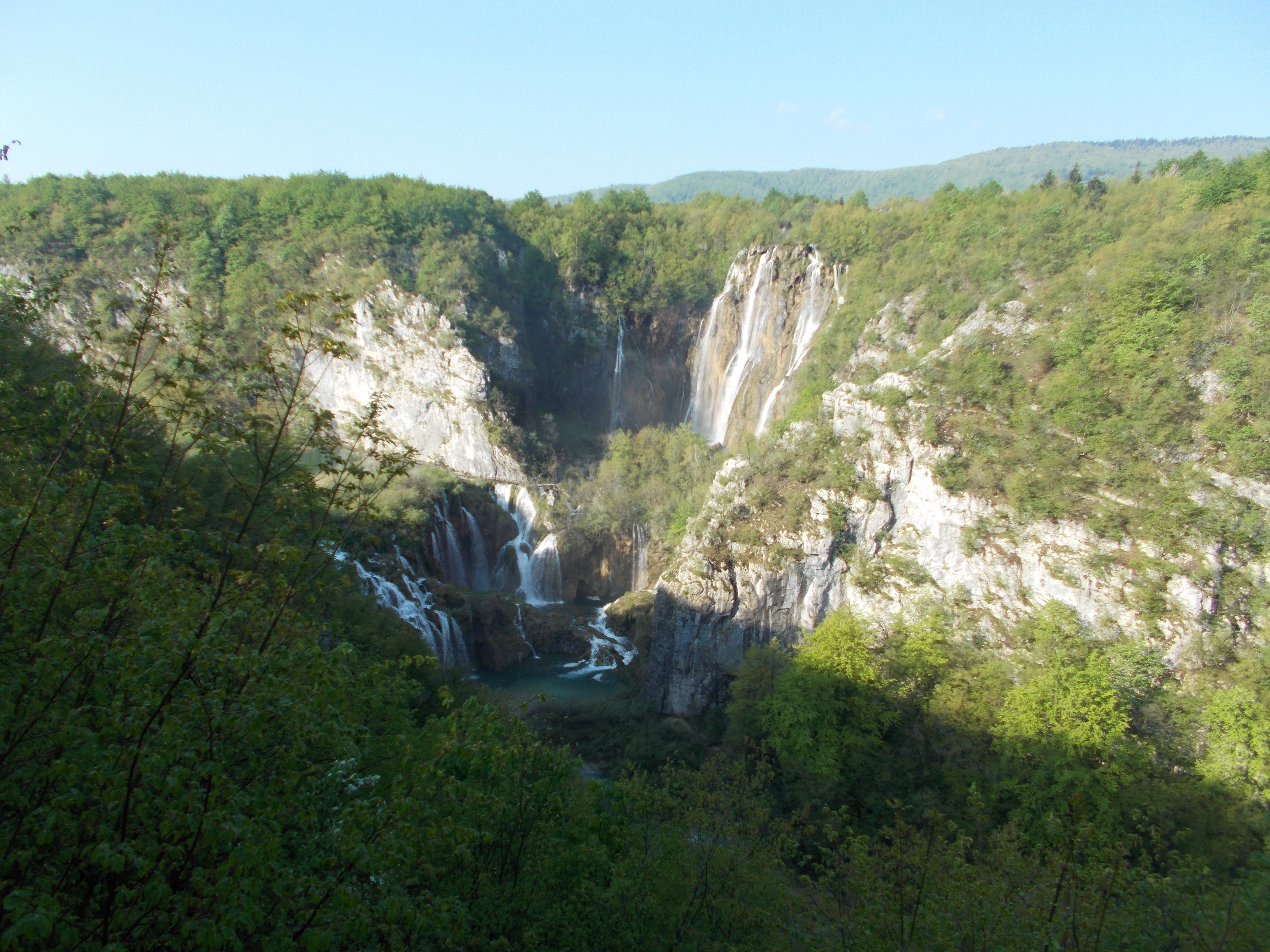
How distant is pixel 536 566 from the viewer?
1377 inches

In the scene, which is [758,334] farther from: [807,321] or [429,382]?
[429,382]

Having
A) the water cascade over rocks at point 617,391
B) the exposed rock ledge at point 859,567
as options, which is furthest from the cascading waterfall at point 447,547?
the water cascade over rocks at point 617,391

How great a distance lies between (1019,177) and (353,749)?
127 meters

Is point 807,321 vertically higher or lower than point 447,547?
higher

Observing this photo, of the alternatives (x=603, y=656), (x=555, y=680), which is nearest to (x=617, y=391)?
(x=603, y=656)

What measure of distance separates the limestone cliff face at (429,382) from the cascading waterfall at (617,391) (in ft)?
30.9

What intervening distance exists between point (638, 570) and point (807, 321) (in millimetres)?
17184

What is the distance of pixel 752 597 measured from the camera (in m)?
22.2

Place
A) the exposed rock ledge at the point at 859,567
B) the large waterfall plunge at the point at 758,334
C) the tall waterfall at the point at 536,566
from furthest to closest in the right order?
the large waterfall plunge at the point at 758,334
the tall waterfall at the point at 536,566
the exposed rock ledge at the point at 859,567

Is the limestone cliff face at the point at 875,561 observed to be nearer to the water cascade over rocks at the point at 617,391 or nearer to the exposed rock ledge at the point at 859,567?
the exposed rock ledge at the point at 859,567

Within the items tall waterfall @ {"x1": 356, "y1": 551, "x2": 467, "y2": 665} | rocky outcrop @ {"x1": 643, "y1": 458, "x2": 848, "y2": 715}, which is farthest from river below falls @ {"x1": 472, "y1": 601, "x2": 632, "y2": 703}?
rocky outcrop @ {"x1": 643, "y1": 458, "x2": 848, "y2": 715}

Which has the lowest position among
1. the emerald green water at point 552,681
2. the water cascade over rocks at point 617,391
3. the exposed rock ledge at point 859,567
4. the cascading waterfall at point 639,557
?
the emerald green water at point 552,681

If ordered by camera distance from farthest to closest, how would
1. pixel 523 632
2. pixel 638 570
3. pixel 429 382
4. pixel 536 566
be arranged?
1. pixel 429 382
2. pixel 536 566
3. pixel 638 570
4. pixel 523 632

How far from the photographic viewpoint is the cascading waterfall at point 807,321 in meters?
33.6
